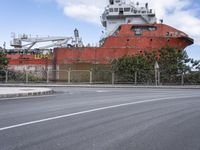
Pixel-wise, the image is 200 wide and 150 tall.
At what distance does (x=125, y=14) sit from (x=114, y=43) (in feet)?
17.7

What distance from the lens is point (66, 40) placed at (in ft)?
177

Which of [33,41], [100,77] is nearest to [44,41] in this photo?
[33,41]

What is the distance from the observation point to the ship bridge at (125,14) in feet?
158

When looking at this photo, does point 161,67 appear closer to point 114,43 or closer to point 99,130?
point 114,43

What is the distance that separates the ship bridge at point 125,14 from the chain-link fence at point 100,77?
1006 centimetres

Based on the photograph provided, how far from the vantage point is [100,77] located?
3950 cm

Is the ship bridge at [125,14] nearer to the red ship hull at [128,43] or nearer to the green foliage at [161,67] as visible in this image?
the red ship hull at [128,43]

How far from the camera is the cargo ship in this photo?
147 feet

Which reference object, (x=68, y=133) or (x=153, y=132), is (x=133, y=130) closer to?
(x=153, y=132)

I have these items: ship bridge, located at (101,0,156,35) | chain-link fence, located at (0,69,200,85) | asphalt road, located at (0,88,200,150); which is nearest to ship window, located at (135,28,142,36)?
ship bridge, located at (101,0,156,35)

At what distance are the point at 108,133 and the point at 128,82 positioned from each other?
1198 inches

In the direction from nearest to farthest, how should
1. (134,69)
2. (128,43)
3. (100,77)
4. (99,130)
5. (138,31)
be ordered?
(99,130) < (134,69) < (100,77) < (128,43) < (138,31)

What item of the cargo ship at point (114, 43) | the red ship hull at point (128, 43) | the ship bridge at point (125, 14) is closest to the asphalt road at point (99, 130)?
the cargo ship at point (114, 43)


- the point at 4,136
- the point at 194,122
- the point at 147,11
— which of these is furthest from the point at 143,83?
the point at 4,136
